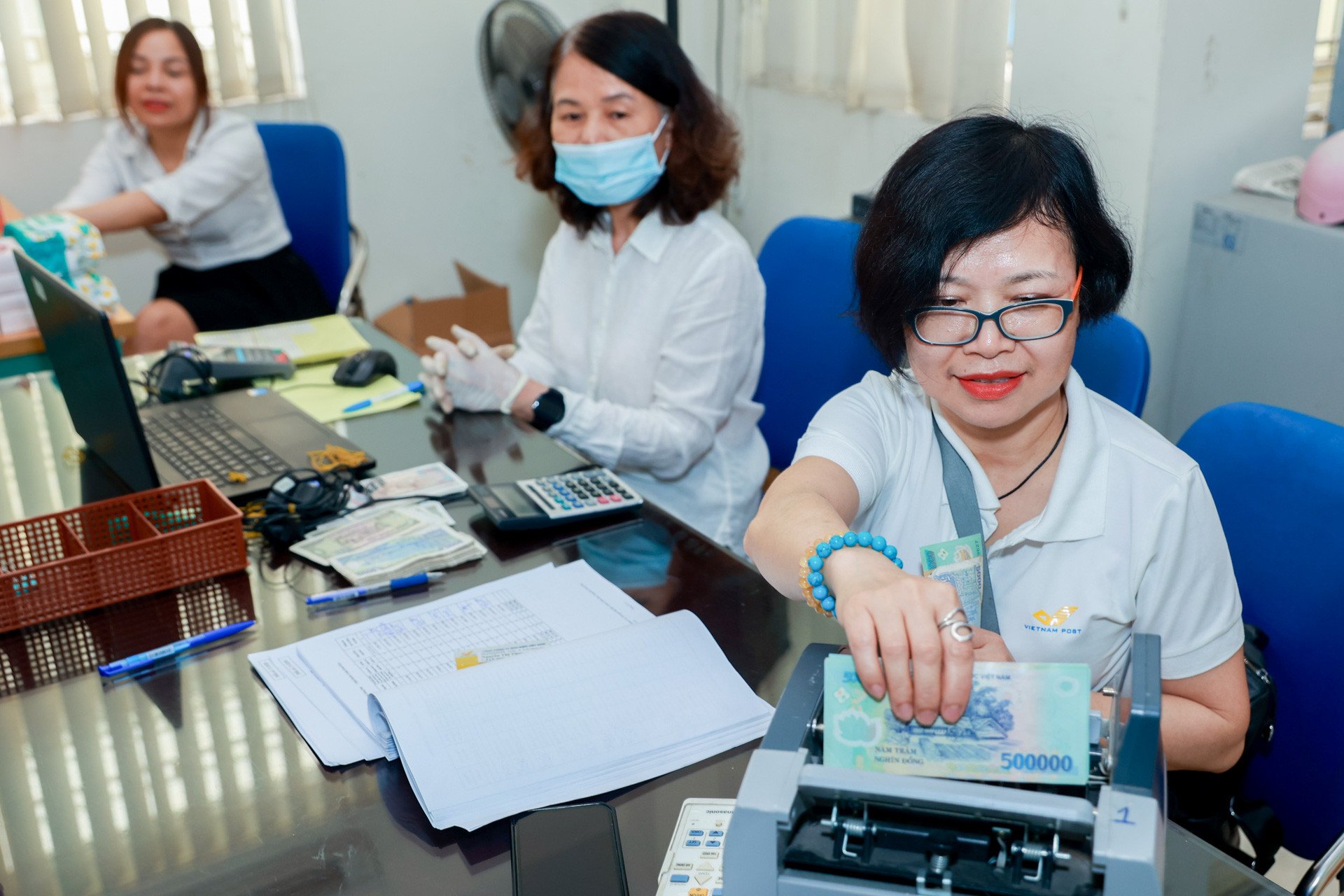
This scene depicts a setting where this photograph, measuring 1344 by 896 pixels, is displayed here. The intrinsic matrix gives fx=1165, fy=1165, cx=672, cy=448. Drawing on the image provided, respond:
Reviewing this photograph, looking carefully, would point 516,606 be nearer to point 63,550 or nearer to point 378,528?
point 378,528

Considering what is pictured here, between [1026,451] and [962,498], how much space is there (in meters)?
0.10

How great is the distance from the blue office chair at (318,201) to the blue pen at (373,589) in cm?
177

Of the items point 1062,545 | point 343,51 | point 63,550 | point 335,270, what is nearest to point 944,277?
point 1062,545

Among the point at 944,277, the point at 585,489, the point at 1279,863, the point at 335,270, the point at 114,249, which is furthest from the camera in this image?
the point at 114,249

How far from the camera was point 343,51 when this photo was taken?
3.73 metres

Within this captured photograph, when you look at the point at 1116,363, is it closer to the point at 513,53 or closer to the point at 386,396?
the point at 386,396

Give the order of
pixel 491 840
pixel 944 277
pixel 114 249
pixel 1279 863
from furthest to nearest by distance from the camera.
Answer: pixel 114 249, pixel 1279 863, pixel 944 277, pixel 491 840

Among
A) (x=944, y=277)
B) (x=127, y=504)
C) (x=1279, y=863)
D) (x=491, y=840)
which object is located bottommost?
(x=1279, y=863)

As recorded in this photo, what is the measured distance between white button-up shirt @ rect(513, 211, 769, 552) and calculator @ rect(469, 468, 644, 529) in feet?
0.93

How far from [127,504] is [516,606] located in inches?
20.4

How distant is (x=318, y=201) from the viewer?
10.4 feet

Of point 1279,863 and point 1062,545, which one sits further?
point 1279,863

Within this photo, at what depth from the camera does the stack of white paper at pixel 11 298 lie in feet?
7.30

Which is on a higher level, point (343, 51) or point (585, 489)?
point (343, 51)
